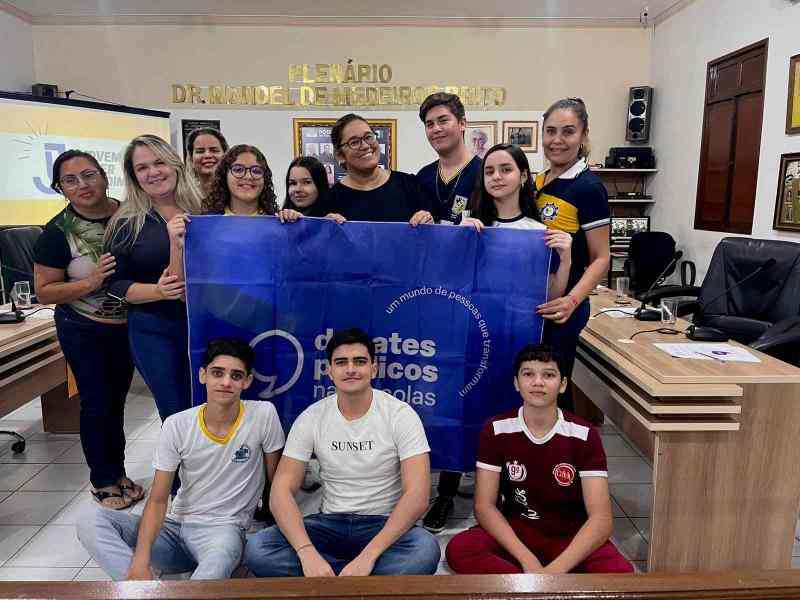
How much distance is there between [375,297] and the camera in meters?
2.26

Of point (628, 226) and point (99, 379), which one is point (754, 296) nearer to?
point (628, 226)

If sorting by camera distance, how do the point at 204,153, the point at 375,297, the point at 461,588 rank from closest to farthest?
the point at 461,588 → the point at 375,297 → the point at 204,153

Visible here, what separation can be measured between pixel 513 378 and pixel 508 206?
2.21 ft

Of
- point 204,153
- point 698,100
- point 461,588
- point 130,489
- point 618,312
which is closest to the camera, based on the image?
point 461,588

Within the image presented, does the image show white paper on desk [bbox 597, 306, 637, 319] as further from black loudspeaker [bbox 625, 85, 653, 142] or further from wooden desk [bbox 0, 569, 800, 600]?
black loudspeaker [bbox 625, 85, 653, 142]

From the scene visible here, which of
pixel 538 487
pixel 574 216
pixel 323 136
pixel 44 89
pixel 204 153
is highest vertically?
pixel 44 89

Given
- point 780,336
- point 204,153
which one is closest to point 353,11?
point 204,153

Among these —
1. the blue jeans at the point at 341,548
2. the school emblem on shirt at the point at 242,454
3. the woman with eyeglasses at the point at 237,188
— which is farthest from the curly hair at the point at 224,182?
the blue jeans at the point at 341,548

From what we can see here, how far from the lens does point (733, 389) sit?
1.97 meters

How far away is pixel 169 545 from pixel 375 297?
3.70ft

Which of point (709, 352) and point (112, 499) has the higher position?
point (709, 352)

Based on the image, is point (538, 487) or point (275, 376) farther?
point (275, 376)

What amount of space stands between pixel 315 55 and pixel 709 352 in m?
5.85

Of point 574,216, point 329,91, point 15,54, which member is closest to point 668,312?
point 574,216
